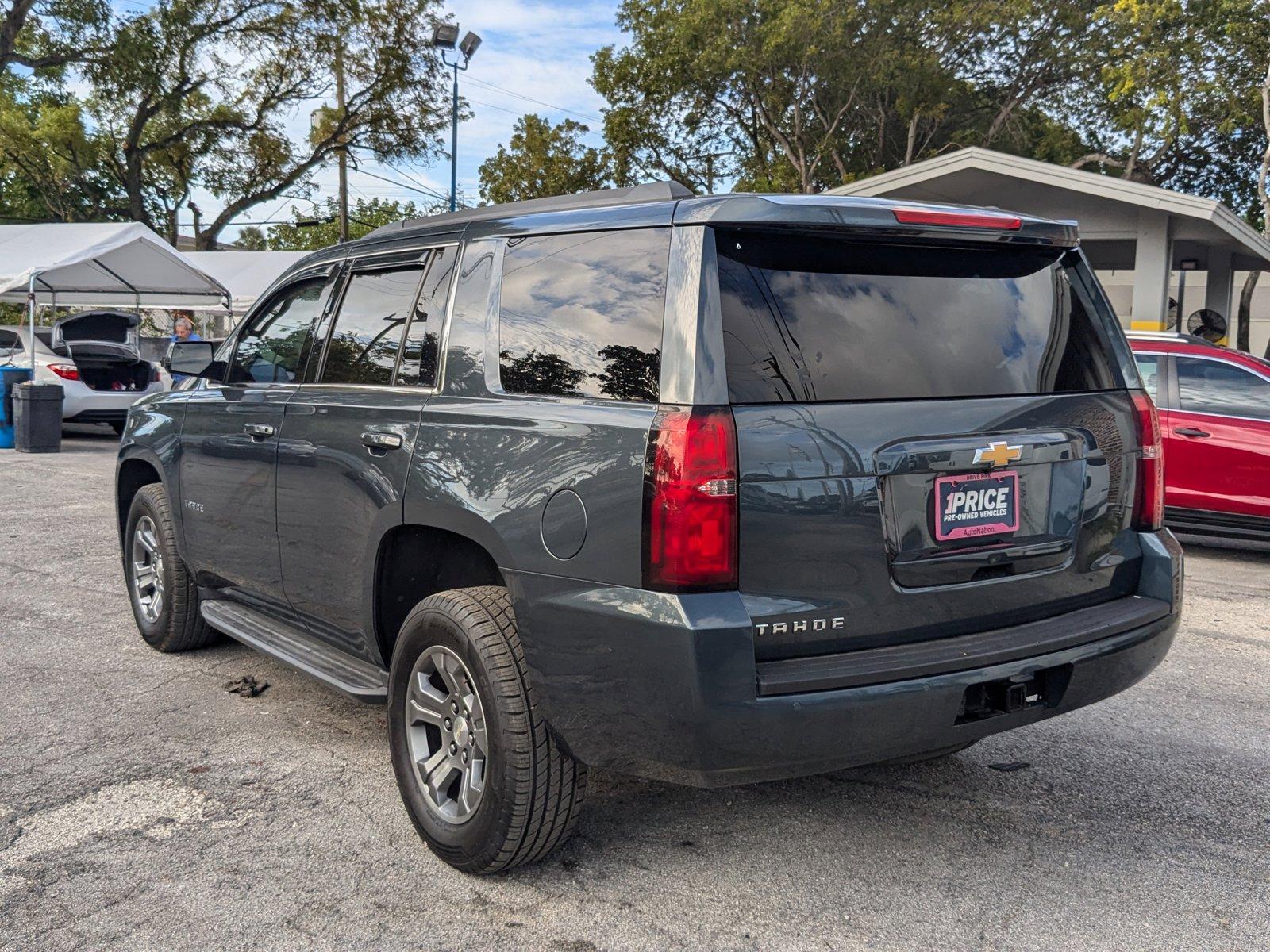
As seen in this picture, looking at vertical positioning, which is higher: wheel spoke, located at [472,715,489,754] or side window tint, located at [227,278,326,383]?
side window tint, located at [227,278,326,383]

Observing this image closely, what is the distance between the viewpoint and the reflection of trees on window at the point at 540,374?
312 cm

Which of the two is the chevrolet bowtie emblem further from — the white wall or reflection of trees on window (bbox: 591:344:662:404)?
the white wall

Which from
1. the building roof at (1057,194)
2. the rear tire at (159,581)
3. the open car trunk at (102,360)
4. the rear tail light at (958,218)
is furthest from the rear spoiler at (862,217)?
the open car trunk at (102,360)

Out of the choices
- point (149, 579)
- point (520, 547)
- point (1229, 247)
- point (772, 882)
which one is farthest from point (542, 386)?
point (1229, 247)

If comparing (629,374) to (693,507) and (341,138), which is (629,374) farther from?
(341,138)

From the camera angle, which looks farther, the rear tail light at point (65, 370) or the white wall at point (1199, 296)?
the white wall at point (1199, 296)

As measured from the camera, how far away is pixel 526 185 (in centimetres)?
3791

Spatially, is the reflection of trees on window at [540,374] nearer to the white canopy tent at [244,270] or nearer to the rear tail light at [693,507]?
the rear tail light at [693,507]

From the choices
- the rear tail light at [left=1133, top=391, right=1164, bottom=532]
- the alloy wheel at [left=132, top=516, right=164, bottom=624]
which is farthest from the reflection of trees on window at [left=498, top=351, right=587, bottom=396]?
the alloy wheel at [left=132, top=516, right=164, bottom=624]

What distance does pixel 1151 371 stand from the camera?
29.6 feet

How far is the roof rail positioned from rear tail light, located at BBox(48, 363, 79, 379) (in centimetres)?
1390

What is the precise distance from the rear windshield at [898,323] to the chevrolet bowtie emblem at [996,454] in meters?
0.17

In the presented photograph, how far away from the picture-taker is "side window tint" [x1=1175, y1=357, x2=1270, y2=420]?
335 inches

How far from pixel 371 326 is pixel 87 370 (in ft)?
46.4
